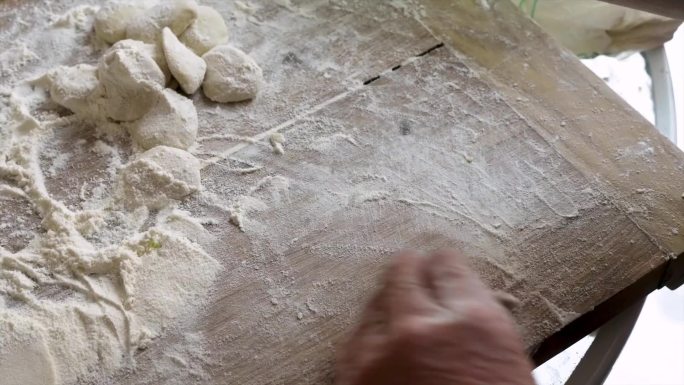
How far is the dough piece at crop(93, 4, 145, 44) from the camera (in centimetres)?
108

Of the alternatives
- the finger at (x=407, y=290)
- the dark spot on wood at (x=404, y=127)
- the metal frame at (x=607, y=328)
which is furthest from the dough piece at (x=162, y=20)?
the metal frame at (x=607, y=328)

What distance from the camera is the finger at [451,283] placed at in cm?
65

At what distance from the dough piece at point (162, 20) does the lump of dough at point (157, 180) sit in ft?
0.75

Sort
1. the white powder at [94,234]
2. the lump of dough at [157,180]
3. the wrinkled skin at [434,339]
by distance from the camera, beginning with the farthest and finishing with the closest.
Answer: the lump of dough at [157,180] → the white powder at [94,234] → the wrinkled skin at [434,339]

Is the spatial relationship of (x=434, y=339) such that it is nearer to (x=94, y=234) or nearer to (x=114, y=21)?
(x=94, y=234)

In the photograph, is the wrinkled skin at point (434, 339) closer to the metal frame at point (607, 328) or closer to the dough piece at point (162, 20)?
the metal frame at point (607, 328)

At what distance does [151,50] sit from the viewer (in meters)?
1.02

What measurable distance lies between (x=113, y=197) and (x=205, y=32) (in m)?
0.31

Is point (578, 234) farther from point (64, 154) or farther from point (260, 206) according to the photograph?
point (64, 154)

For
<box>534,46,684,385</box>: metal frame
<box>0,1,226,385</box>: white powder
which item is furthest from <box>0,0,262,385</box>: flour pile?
<box>534,46,684,385</box>: metal frame

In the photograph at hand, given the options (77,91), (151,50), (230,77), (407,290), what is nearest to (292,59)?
(230,77)

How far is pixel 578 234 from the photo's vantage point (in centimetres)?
87

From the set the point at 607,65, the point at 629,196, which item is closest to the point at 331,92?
the point at 629,196

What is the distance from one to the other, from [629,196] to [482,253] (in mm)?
220
